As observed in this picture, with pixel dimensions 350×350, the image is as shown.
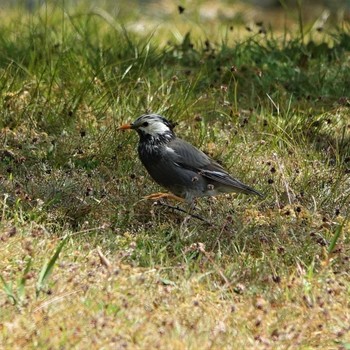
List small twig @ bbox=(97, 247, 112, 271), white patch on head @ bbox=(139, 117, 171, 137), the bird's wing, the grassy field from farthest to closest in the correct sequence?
white patch on head @ bbox=(139, 117, 171, 137)
the bird's wing
small twig @ bbox=(97, 247, 112, 271)
the grassy field

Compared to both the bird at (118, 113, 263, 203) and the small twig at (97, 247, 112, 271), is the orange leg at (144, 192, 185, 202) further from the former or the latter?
the small twig at (97, 247, 112, 271)

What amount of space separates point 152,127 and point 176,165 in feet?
1.03

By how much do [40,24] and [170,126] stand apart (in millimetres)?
2681

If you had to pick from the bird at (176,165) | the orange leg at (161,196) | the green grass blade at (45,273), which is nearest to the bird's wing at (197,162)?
the bird at (176,165)

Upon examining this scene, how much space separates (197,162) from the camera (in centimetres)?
644

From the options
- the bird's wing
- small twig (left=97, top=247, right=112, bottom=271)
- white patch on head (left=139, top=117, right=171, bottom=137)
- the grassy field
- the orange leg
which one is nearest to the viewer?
the grassy field

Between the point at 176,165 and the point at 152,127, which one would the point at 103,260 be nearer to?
the point at 176,165

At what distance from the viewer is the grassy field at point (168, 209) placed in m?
4.60

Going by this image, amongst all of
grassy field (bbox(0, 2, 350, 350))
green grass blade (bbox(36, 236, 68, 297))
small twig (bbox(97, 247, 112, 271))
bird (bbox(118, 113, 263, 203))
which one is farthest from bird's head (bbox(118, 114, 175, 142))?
green grass blade (bbox(36, 236, 68, 297))

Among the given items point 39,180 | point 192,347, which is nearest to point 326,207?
point 39,180

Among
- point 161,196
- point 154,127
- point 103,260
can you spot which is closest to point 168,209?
point 161,196

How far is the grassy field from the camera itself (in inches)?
181

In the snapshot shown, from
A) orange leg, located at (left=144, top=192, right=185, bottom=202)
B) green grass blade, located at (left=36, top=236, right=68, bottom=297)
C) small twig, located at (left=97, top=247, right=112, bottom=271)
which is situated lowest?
orange leg, located at (left=144, top=192, right=185, bottom=202)

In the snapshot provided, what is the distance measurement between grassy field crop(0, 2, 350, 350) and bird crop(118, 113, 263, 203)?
0.43 ft
